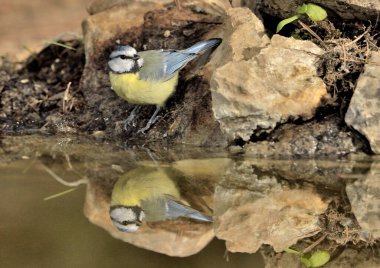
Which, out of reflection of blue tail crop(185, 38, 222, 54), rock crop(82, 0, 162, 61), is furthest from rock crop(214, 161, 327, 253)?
rock crop(82, 0, 162, 61)

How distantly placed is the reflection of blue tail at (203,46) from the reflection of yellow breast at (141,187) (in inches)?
44.3

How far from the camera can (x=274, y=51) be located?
418cm

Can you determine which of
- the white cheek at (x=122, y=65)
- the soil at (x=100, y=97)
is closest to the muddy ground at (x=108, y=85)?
the soil at (x=100, y=97)

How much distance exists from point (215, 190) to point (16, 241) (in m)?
1.06

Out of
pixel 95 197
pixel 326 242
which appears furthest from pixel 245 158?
pixel 326 242

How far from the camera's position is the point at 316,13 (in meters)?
4.25

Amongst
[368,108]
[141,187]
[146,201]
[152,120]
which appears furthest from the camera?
[152,120]

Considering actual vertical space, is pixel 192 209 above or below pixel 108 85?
above

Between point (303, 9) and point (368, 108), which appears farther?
point (303, 9)

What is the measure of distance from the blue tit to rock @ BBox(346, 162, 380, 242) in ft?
2.25

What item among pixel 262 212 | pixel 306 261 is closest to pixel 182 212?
pixel 262 212

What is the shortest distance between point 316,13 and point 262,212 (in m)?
1.59

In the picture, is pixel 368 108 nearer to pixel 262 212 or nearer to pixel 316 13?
pixel 316 13

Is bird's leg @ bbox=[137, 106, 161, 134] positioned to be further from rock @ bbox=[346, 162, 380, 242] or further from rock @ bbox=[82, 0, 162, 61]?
rock @ bbox=[346, 162, 380, 242]
